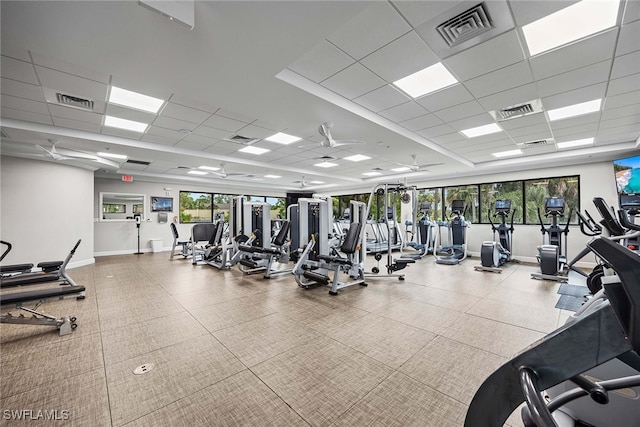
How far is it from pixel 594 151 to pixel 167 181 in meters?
13.0

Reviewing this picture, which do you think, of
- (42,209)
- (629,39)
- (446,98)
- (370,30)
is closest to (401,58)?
(370,30)

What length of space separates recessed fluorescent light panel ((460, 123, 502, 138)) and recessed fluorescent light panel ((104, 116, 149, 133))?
20.3 feet

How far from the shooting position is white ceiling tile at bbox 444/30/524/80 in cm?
262

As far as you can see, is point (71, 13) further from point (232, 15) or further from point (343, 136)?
point (343, 136)

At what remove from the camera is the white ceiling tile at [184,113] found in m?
4.05

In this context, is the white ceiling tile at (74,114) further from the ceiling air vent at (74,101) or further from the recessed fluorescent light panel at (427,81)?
the recessed fluorescent light panel at (427,81)

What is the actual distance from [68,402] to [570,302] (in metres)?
5.69

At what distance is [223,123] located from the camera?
476cm

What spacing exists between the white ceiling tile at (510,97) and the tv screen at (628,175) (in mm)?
3807

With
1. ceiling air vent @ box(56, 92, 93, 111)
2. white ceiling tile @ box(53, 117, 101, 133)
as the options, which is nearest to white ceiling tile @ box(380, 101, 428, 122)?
ceiling air vent @ box(56, 92, 93, 111)

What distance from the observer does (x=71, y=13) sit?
6.98ft

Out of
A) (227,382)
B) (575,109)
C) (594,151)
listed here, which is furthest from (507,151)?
(227,382)

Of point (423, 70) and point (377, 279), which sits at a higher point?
point (423, 70)

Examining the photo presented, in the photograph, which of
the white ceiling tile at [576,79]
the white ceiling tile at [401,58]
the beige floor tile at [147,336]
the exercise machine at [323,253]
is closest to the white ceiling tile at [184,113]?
the exercise machine at [323,253]
